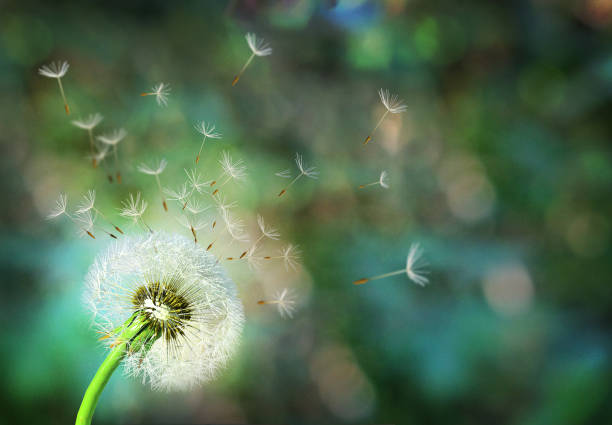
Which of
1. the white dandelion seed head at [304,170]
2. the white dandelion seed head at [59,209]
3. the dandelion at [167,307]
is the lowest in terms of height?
the dandelion at [167,307]

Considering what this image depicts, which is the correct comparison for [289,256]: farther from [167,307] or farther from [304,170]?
[304,170]

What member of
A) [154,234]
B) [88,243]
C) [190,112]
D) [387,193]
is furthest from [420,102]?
[154,234]

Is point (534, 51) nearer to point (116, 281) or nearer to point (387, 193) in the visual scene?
point (387, 193)

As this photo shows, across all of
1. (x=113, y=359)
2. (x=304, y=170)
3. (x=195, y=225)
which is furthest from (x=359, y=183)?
(x=113, y=359)

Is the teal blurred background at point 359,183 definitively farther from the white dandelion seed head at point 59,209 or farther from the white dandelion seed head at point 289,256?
the white dandelion seed head at point 59,209

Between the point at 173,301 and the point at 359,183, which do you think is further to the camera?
the point at 359,183

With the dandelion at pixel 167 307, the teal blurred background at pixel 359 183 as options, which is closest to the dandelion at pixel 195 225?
the dandelion at pixel 167 307
